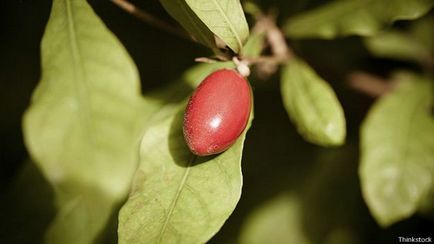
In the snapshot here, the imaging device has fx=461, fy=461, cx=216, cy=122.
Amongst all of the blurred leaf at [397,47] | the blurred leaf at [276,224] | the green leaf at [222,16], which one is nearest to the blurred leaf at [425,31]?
the blurred leaf at [397,47]

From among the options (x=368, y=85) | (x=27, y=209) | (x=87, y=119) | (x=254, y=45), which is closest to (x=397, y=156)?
(x=368, y=85)

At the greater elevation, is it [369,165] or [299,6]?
[299,6]

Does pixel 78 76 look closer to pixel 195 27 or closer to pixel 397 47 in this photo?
pixel 195 27

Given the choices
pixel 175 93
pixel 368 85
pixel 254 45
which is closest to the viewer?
pixel 254 45

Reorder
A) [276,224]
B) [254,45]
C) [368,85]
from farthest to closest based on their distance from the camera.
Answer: [276,224] < [368,85] < [254,45]

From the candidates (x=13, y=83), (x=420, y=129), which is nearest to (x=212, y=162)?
(x=420, y=129)

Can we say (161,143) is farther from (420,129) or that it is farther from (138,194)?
(420,129)
